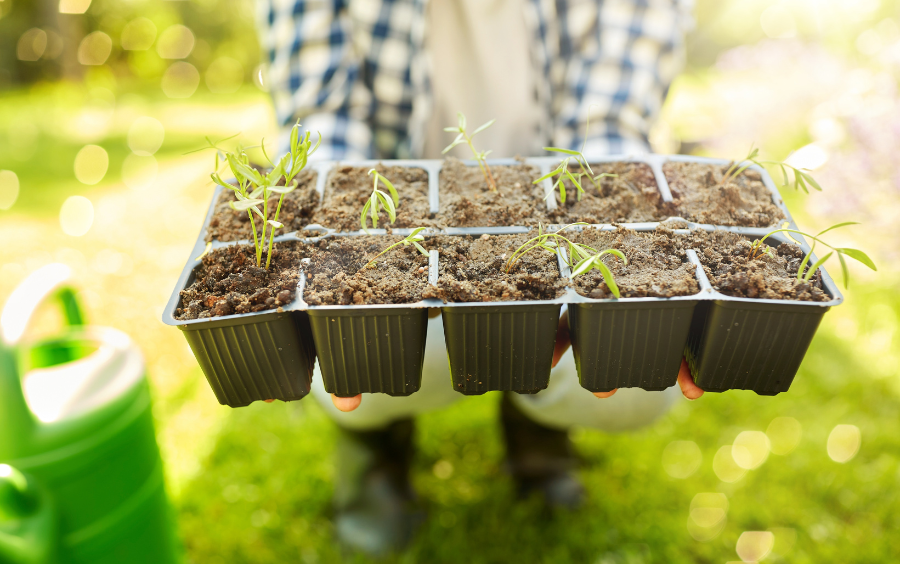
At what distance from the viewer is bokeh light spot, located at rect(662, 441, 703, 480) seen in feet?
5.92

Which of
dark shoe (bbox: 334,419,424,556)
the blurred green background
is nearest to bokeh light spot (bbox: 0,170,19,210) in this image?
the blurred green background

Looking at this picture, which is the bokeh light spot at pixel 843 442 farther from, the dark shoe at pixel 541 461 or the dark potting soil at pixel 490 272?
the dark potting soil at pixel 490 272

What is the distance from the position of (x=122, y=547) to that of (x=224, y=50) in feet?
22.4

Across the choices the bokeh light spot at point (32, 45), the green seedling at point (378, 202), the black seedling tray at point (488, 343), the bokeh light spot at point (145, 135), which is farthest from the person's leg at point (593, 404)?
the bokeh light spot at point (32, 45)

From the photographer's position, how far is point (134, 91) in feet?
20.7

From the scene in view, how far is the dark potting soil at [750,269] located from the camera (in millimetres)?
857

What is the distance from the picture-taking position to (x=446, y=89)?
1.52 metres

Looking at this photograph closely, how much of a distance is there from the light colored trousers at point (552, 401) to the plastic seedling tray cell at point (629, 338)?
0.98ft

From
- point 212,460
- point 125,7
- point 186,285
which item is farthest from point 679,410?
point 125,7

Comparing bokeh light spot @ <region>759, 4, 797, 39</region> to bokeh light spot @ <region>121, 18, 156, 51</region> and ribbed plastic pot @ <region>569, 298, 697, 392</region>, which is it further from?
bokeh light spot @ <region>121, 18, 156, 51</region>

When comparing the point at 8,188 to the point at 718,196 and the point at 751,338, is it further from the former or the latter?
the point at 751,338

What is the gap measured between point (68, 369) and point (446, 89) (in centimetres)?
113

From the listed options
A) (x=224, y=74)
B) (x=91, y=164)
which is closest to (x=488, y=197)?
(x=91, y=164)

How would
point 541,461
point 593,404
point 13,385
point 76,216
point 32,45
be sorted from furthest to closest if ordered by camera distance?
point 32,45, point 76,216, point 541,461, point 593,404, point 13,385
